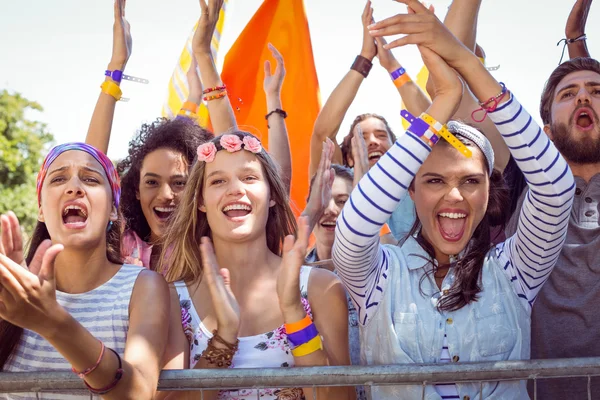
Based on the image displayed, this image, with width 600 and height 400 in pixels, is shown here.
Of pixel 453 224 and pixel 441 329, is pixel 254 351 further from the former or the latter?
pixel 453 224

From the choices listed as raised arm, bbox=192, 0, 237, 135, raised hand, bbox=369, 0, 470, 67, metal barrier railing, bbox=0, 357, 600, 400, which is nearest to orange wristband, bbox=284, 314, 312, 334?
metal barrier railing, bbox=0, 357, 600, 400

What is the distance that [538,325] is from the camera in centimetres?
327

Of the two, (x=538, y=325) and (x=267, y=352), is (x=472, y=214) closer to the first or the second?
(x=538, y=325)

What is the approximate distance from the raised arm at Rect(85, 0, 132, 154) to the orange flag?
1.71 m

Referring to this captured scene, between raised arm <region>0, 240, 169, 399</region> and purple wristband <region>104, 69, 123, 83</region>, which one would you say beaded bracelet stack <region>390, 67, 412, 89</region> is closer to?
purple wristband <region>104, 69, 123, 83</region>

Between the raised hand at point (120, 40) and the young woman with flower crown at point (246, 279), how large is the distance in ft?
5.37

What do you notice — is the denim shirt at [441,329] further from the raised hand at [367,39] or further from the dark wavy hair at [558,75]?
the raised hand at [367,39]

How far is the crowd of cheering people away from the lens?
277cm

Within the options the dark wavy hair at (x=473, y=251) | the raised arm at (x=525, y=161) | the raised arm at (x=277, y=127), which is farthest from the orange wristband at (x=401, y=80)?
the raised arm at (x=525, y=161)

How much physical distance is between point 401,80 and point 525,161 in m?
1.69

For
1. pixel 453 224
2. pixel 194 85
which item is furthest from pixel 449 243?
pixel 194 85

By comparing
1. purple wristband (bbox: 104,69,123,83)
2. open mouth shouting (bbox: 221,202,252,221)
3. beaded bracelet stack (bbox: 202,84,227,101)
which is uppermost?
purple wristband (bbox: 104,69,123,83)

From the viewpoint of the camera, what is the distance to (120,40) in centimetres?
488

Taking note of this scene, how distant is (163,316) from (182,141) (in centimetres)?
172
